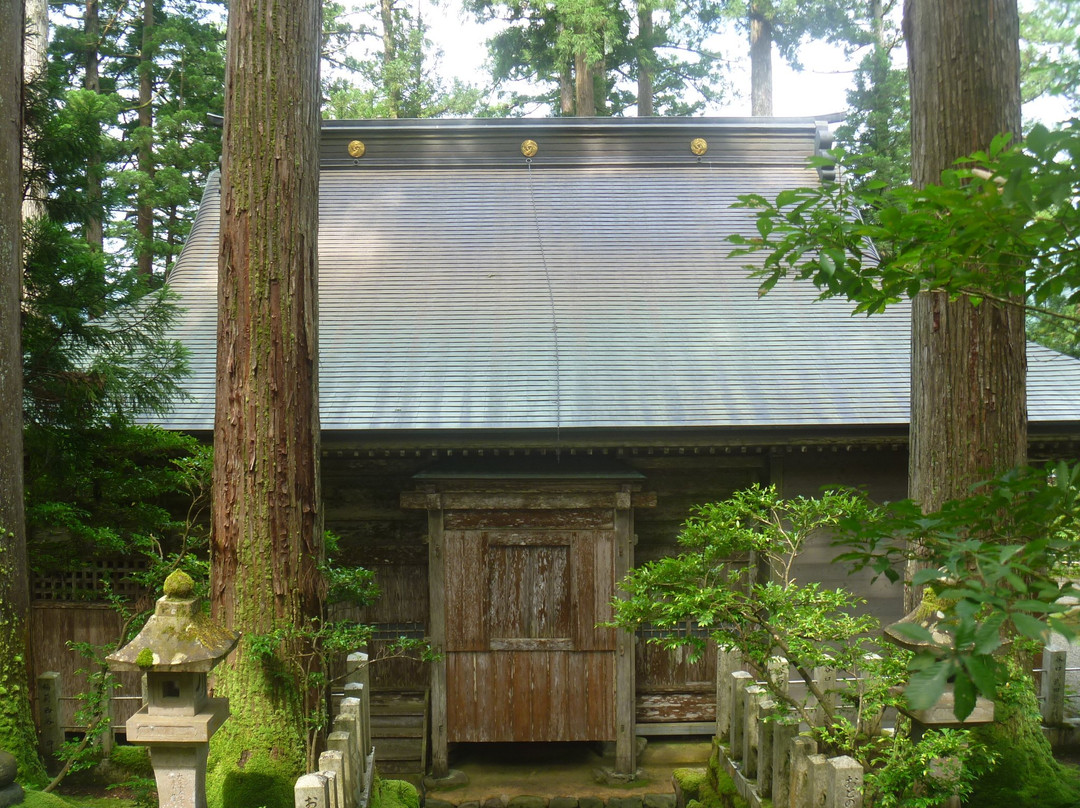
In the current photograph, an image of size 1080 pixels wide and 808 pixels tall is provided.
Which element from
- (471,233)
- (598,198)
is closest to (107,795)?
(471,233)

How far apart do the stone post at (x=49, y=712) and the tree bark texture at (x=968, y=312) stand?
232 inches

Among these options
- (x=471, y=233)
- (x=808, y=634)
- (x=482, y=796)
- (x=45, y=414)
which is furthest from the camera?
(x=471, y=233)

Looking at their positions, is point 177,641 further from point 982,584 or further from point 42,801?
point 982,584

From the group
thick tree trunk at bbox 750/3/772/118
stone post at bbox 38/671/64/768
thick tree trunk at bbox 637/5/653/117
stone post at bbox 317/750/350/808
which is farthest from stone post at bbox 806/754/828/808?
thick tree trunk at bbox 750/3/772/118

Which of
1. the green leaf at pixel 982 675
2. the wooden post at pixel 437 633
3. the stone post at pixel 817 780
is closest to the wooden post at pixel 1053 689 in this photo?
the stone post at pixel 817 780

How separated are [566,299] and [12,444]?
19.3 feet

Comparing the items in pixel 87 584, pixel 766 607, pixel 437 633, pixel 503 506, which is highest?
pixel 503 506

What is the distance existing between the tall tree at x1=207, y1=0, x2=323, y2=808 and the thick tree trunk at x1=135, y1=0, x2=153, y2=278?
1093 centimetres

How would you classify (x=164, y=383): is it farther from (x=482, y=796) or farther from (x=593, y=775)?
(x=593, y=775)

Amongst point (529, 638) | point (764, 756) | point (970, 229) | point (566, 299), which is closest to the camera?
point (970, 229)

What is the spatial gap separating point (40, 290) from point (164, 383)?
106cm

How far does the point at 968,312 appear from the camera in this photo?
15.9 feet

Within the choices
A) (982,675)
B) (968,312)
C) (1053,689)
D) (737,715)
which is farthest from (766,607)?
(1053,689)

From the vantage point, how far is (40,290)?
613 cm
